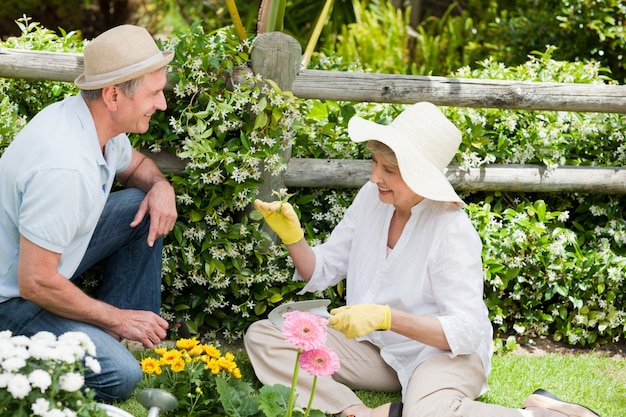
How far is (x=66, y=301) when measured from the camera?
2.67 m

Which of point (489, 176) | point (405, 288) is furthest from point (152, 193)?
point (489, 176)

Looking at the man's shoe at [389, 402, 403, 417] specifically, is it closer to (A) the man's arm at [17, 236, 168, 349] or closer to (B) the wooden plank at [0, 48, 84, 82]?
(A) the man's arm at [17, 236, 168, 349]

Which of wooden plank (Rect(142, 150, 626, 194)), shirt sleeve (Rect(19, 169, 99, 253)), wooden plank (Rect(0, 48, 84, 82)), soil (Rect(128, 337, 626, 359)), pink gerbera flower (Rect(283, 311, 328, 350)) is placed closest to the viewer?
pink gerbera flower (Rect(283, 311, 328, 350))

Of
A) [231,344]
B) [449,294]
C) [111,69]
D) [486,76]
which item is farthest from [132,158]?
[486,76]

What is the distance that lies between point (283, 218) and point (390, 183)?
405mm

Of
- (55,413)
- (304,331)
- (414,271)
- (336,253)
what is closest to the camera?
(55,413)

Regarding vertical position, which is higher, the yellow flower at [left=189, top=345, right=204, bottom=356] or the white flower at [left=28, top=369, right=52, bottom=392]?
the white flower at [left=28, top=369, right=52, bottom=392]

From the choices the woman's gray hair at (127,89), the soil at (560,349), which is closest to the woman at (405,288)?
the woman's gray hair at (127,89)

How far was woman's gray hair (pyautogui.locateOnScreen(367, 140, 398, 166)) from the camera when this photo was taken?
277 cm

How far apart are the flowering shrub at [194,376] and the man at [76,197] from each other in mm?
192

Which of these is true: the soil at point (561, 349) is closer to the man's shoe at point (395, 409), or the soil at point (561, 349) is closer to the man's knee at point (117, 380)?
the man's shoe at point (395, 409)

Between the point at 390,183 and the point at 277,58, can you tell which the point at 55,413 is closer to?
the point at 390,183

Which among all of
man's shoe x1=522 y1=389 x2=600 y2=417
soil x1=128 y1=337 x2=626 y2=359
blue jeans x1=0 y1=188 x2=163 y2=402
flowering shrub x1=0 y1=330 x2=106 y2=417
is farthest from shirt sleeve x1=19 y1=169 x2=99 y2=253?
soil x1=128 y1=337 x2=626 y2=359

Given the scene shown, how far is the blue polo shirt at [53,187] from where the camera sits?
2543mm
